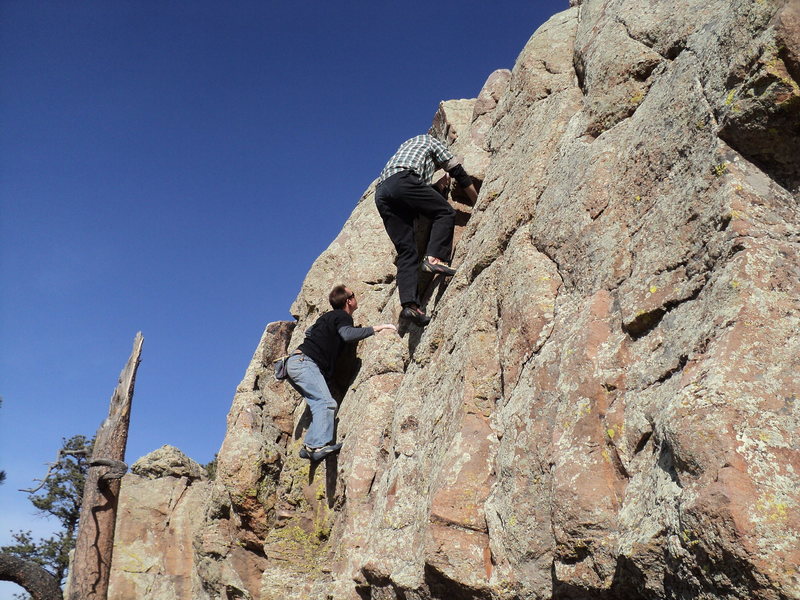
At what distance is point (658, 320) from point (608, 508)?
1565 millimetres

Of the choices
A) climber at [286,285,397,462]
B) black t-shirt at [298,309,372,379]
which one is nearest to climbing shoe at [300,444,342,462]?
climber at [286,285,397,462]

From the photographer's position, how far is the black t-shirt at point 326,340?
11.4m

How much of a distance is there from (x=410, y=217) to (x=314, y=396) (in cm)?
335

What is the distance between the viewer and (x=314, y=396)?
11125mm

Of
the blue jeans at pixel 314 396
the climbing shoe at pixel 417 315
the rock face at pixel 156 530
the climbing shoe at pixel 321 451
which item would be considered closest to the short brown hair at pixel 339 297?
the blue jeans at pixel 314 396

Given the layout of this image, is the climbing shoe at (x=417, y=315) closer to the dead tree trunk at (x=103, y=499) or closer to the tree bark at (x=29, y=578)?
the dead tree trunk at (x=103, y=499)

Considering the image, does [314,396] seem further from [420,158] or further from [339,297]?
[420,158]

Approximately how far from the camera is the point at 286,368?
11586mm

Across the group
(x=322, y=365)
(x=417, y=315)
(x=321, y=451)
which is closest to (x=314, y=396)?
(x=322, y=365)

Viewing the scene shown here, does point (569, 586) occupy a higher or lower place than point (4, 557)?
lower

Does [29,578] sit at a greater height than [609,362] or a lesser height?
greater

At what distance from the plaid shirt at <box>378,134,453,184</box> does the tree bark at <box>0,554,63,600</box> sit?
10.1 metres

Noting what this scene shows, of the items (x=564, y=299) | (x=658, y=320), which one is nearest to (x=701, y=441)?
(x=658, y=320)

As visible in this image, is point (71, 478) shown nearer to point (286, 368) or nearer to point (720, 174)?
point (286, 368)
